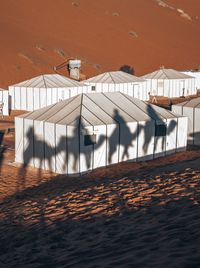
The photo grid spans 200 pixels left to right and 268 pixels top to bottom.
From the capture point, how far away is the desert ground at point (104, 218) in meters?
11.2

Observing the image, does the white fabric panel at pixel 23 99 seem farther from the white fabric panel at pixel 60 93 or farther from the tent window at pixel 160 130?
the tent window at pixel 160 130

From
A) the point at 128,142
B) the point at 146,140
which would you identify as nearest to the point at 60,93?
the point at 146,140

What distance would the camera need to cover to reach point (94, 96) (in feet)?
87.4

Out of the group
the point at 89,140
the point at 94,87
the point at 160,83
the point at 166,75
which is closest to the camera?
the point at 89,140

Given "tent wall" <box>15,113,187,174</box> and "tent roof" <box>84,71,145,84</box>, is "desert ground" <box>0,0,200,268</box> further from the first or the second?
"tent roof" <box>84,71,145,84</box>

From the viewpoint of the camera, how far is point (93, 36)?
3258 inches

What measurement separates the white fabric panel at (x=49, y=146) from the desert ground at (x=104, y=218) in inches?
44.1

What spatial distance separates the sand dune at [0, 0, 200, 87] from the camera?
216 ft

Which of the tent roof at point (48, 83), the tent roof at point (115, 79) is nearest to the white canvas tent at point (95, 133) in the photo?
the tent roof at point (48, 83)

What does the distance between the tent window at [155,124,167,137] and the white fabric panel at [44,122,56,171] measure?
5.60 m

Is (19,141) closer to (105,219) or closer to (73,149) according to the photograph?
(73,149)

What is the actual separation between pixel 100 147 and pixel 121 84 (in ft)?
92.2

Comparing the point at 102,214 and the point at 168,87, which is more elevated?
the point at 168,87

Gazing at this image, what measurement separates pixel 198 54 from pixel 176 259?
8356cm
